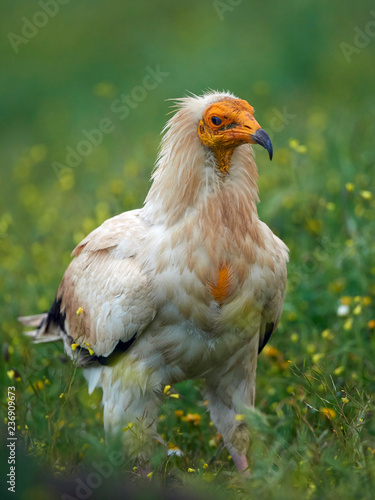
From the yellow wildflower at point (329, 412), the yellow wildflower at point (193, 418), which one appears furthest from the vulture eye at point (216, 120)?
the yellow wildflower at point (193, 418)

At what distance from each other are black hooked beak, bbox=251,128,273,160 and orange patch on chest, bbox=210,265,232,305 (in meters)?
0.63

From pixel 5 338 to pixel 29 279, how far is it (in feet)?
1.91

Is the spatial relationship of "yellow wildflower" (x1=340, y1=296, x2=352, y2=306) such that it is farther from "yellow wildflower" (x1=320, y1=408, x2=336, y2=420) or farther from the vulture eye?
the vulture eye

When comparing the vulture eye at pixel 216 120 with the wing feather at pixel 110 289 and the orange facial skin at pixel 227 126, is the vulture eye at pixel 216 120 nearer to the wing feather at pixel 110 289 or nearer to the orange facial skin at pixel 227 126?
the orange facial skin at pixel 227 126

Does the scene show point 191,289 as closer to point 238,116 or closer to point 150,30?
point 238,116

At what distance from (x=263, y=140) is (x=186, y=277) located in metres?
0.78

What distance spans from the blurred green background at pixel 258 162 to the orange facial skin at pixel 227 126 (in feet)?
4.16

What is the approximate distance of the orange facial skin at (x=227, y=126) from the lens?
3.59m

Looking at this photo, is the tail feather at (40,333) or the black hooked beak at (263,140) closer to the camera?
the black hooked beak at (263,140)

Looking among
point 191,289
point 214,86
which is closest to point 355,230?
point 191,289

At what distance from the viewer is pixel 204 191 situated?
3771 millimetres

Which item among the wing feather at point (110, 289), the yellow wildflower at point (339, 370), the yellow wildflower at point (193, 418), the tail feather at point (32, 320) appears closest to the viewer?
the wing feather at point (110, 289)

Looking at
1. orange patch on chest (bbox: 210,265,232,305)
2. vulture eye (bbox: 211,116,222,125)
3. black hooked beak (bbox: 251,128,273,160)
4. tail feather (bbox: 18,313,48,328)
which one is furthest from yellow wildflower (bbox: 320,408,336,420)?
tail feather (bbox: 18,313,48,328)

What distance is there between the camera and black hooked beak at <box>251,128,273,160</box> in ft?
11.4
